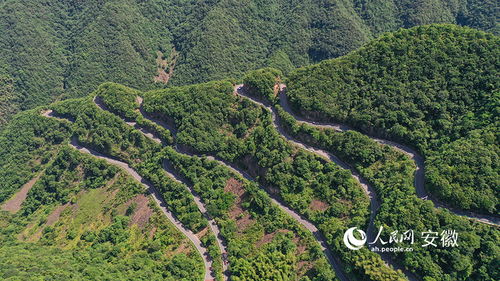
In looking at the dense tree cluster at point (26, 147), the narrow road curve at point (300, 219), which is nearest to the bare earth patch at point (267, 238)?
the narrow road curve at point (300, 219)

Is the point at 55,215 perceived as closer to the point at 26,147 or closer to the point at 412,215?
the point at 26,147

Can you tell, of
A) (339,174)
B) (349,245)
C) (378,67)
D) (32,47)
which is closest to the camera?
(349,245)

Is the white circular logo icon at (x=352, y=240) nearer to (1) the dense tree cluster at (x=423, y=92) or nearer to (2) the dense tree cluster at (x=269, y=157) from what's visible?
(2) the dense tree cluster at (x=269, y=157)

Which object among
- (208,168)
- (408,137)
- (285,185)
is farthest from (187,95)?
(408,137)

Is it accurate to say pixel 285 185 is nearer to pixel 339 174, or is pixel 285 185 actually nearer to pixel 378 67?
pixel 339 174

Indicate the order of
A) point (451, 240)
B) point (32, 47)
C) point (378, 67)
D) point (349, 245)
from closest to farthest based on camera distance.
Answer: point (451, 240) < point (349, 245) < point (378, 67) < point (32, 47)

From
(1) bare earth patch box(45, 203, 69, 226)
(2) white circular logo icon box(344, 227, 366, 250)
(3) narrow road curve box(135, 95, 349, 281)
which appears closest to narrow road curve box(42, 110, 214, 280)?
(3) narrow road curve box(135, 95, 349, 281)

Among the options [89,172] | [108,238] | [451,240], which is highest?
[451,240]
